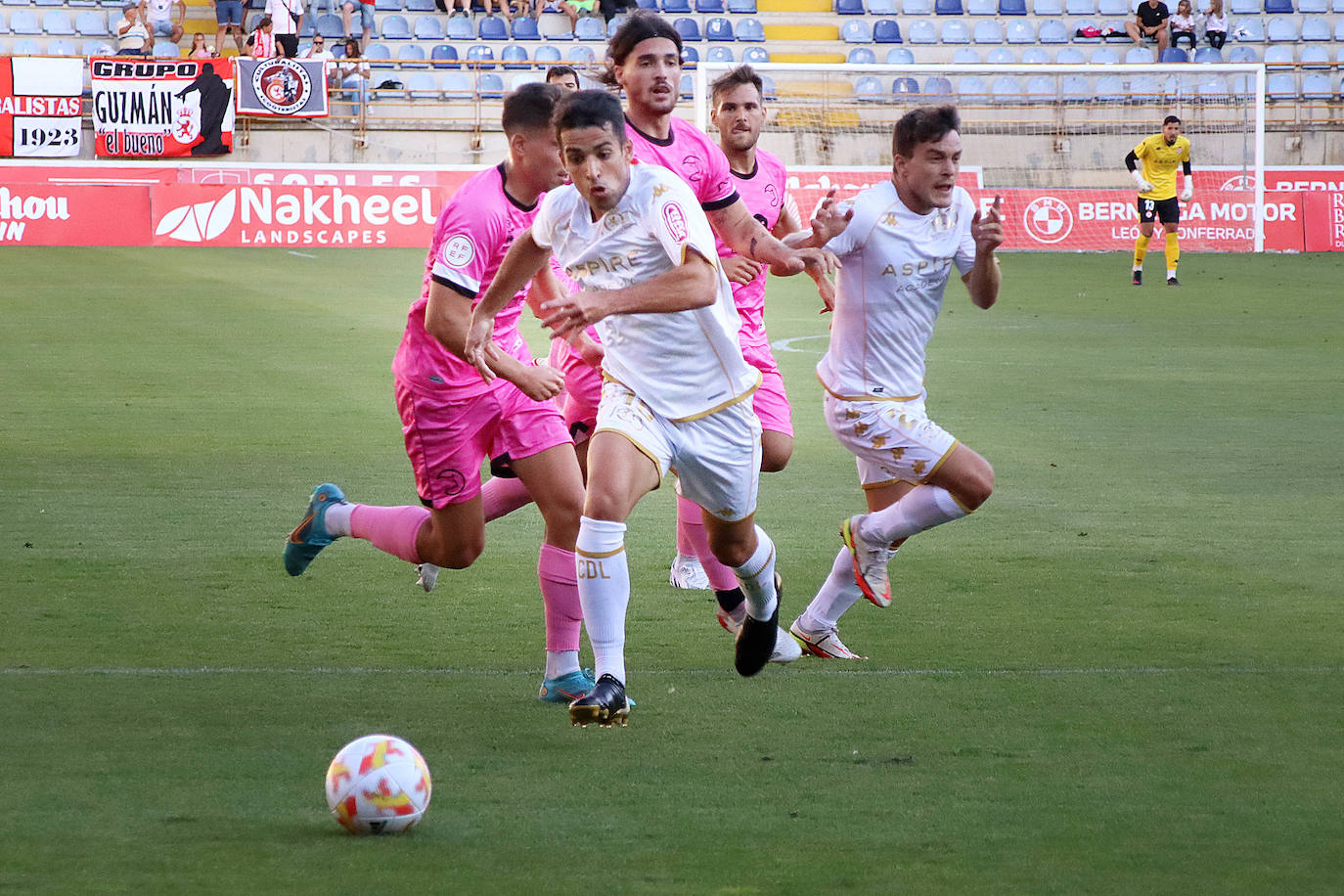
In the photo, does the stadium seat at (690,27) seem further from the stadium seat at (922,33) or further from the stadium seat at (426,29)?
the stadium seat at (426,29)

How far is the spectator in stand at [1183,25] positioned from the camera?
100 ft

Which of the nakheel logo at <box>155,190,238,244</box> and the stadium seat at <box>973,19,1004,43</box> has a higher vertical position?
the stadium seat at <box>973,19,1004,43</box>

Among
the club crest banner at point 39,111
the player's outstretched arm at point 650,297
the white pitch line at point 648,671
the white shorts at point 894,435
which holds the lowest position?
the white pitch line at point 648,671

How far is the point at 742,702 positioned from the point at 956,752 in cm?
77

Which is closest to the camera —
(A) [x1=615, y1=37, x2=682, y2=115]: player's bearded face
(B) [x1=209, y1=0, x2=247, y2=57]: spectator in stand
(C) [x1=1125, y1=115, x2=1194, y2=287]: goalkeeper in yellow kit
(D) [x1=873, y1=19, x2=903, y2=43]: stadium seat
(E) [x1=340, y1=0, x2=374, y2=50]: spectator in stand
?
(A) [x1=615, y1=37, x2=682, y2=115]: player's bearded face

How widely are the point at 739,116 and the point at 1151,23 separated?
2677 cm

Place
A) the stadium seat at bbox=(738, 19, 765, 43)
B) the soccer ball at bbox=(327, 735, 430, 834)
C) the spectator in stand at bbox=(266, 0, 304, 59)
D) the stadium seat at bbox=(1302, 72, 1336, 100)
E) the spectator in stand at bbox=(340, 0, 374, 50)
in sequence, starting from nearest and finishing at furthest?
1. the soccer ball at bbox=(327, 735, 430, 834)
2. the spectator in stand at bbox=(266, 0, 304, 59)
3. the spectator in stand at bbox=(340, 0, 374, 50)
4. the stadium seat at bbox=(1302, 72, 1336, 100)
5. the stadium seat at bbox=(738, 19, 765, 43)

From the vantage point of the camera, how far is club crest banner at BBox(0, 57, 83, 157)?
1079 inches

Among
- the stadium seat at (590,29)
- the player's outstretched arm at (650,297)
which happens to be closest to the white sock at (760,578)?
the player's outstretched arm at (650,297)

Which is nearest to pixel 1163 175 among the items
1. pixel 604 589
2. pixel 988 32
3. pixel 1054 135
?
pixel 1054 135

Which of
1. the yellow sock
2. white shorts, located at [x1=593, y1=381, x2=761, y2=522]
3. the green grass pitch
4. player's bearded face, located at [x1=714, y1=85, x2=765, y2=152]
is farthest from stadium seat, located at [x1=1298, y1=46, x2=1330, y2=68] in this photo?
white shorts, located at [x1=593, y1=381, x2=761, y2=522]

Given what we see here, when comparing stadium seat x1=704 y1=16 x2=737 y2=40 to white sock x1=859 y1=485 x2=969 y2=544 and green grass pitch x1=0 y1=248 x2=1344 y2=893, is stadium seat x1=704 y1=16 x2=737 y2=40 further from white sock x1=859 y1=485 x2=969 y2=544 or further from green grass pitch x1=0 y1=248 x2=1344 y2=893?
white sock x1=859 y1=485 x2=969 y2=544

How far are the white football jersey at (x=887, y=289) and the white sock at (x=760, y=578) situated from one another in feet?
3.15

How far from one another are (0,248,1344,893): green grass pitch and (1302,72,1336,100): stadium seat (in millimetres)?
21163
